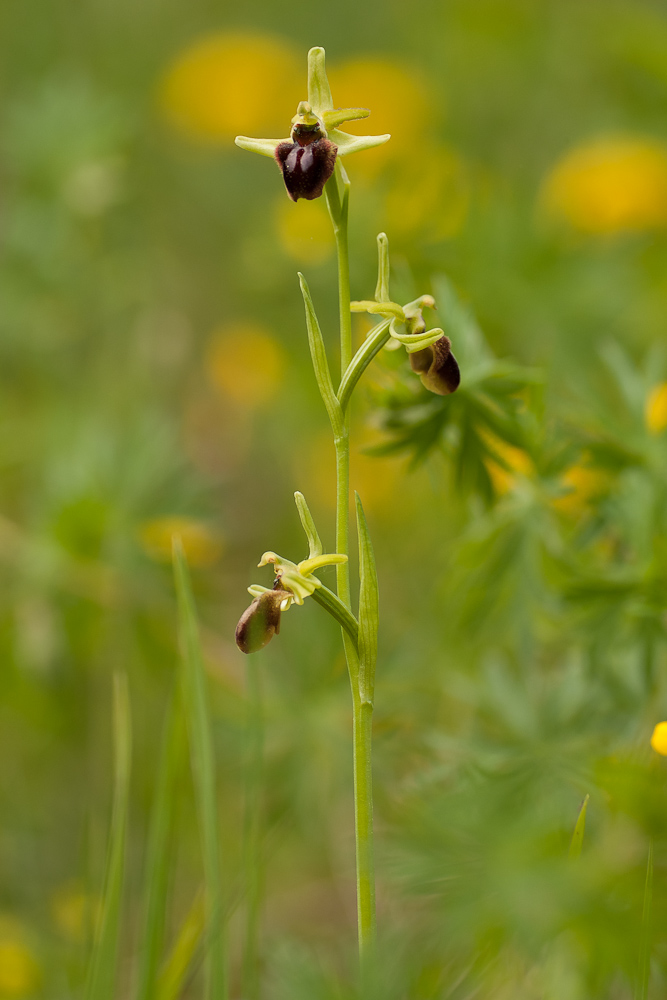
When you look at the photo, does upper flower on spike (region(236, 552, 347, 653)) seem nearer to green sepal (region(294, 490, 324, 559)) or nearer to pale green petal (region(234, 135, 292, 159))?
green sepal (region(294, 490, 324, 559))

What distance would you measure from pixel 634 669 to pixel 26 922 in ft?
5.03

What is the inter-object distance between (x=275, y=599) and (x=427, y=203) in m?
2.22

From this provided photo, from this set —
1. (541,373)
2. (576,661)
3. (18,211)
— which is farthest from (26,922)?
(18,211)

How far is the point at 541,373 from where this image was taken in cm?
154

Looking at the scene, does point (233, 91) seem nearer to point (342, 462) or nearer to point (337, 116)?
point (337, 116)

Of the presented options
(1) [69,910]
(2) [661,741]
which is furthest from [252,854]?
(1) [69,910]

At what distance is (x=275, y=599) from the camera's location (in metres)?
1.07

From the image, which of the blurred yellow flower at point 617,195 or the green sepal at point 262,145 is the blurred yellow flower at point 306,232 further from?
the green sepal at point 262,145

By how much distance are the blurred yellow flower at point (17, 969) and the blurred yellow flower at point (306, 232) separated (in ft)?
6.86

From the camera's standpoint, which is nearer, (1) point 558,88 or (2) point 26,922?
(2) point 26,922

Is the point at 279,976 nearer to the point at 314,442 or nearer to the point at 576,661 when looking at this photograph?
the point at 576,661

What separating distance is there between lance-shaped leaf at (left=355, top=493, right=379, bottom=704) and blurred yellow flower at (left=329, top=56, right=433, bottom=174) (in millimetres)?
3550

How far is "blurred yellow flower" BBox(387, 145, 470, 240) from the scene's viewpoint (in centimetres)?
296

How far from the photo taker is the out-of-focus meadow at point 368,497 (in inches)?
58.1
